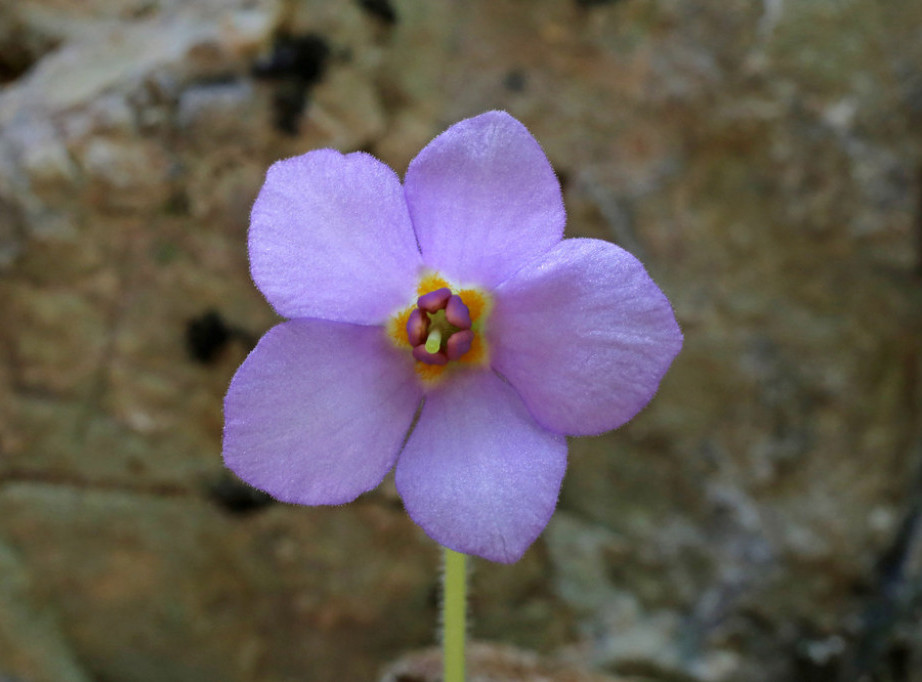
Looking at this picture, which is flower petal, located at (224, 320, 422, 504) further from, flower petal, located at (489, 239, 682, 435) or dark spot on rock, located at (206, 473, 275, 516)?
dark spot on rock, located at (206, 473, 275, 516)

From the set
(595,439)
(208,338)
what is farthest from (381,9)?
(595,439)

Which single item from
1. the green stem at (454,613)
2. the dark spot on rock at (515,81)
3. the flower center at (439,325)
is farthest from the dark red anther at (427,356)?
the dark spot on rock at (515,81)

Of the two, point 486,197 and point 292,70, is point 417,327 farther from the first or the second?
point 292,70

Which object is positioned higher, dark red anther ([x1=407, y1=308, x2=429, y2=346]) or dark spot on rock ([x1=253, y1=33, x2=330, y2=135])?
dark spot on rock ([x1=253, y1=33, x2=330, y2=135])

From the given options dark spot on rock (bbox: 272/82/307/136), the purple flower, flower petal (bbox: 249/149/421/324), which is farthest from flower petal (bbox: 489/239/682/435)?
dark spot on rock (bbox: 272/82/307/136)

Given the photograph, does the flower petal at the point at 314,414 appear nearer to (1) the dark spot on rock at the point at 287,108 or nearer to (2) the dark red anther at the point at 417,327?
→ (2) the dark red anther at the point at 417,327

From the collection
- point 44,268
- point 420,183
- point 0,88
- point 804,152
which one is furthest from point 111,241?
point 804,152
